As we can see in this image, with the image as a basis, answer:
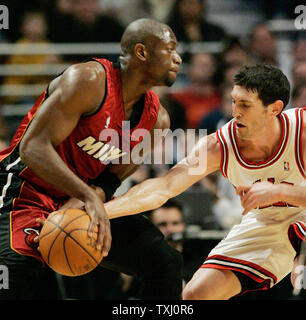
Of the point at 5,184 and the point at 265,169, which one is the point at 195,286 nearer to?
the point at 265,169

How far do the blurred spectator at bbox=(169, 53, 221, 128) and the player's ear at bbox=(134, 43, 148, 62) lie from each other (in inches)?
114

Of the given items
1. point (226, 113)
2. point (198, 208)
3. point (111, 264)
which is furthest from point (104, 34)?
point (111, 264)

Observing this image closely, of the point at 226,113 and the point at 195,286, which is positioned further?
the point at 226,113

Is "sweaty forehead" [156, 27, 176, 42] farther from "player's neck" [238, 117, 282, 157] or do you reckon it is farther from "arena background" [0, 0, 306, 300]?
"arena background" [0, 0, 306, 300]

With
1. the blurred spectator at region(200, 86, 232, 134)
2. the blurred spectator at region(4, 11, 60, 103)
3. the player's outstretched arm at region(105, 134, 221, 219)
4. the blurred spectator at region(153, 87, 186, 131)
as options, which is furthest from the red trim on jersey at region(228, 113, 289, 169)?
the blurred spectator at region(4, 11, 60, 103)

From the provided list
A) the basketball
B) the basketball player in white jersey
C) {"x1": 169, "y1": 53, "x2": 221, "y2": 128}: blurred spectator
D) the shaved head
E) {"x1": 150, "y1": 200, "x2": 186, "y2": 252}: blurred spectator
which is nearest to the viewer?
the basketball

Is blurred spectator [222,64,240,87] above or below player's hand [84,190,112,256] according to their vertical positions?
above

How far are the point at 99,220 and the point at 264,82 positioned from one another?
139cm

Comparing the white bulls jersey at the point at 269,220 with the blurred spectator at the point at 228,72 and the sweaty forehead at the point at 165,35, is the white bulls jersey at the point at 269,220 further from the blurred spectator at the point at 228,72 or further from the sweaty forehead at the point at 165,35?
the blurred spectator at the point at 228,72

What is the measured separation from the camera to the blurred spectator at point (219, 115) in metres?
5.95

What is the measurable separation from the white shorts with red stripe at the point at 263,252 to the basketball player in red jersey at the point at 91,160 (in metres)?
0.42

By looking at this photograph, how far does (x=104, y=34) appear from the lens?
279 inches

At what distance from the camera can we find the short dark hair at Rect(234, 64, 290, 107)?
3711 millimetres
